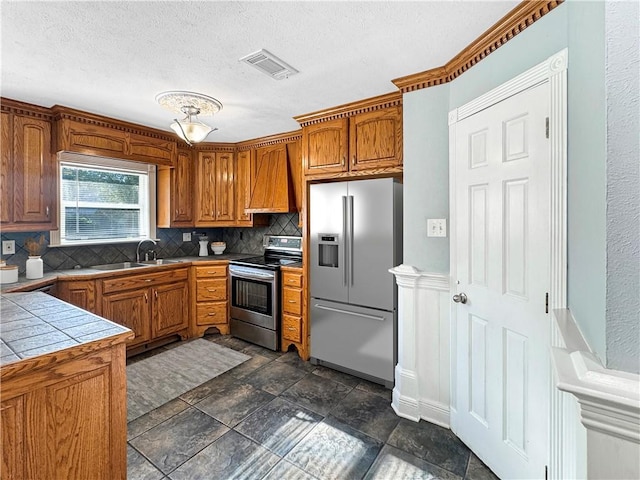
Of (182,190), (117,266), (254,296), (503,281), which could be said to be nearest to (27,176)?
(117,266)

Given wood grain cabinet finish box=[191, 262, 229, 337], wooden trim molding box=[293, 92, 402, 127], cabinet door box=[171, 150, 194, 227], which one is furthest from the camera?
cabinet door box=[171, 150, 194, 227]

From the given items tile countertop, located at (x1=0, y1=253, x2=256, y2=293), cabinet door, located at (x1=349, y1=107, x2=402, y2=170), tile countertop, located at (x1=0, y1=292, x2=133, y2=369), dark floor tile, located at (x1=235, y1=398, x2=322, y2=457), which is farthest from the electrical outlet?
cabinet door, located at (x1=349, y1=107, x2=402, y2=170)

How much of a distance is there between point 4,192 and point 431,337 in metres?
3.64

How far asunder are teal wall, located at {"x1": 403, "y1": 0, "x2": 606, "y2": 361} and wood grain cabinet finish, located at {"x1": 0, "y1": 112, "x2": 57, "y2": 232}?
3243 millimetres

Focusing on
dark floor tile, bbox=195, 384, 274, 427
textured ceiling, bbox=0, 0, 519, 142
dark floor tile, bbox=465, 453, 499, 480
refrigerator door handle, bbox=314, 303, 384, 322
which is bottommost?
dark floor tile, bbox=465, 453, 499, 480

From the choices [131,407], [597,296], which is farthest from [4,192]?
[597,296]

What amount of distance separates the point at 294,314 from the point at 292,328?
0.16 meters

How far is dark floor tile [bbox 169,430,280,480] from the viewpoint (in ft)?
5.51

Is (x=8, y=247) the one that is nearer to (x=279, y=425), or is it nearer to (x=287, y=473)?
(x=279, y=425)

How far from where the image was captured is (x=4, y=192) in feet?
8.30

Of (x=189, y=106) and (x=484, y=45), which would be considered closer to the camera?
(x=484, y=45)

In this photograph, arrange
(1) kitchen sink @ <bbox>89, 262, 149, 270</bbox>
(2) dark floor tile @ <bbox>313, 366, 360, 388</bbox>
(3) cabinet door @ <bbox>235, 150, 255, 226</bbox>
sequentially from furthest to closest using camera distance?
(3) cabinet door @ <bbox>235, 150, 255, 226</bbox>, (1) kitchen sink @ <bbox>89, 262, 149, 270</bbox>, (2) dark floor tile @ <bbox>313, 366, 360, 388</bbox>

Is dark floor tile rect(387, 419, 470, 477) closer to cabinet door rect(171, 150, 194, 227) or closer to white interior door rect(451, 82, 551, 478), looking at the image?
white interior door rect(451, 82, 551, 478)

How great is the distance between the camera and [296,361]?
311 centimetres
